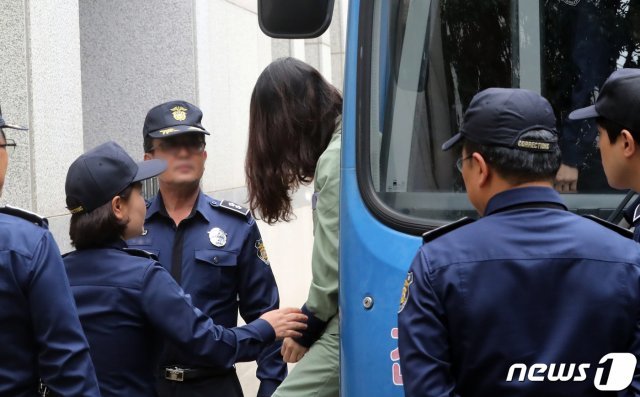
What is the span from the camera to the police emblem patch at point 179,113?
12.8 ft

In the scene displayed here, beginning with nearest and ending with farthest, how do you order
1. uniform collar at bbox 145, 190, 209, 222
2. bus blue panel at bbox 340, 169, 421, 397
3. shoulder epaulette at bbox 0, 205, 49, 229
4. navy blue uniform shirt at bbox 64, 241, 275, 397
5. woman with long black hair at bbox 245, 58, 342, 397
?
shoulder epaulette at bbox 0, 205, 49, 229 < navy blue uniform shirt at bbox 64, 241, 275, 397 < bus blue panel at bbox 340, 169, 421, 397 < woman with long black hair at bbox 245, 58, 342, 397 < uniform collar at bbox 145, 190, 209, 222

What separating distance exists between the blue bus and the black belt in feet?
1.91

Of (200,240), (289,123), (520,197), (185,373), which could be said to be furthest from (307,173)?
(520,197)

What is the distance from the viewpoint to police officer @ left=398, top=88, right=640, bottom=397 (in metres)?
2.11

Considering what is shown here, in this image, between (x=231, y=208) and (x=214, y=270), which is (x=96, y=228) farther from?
(x=231, y=208)

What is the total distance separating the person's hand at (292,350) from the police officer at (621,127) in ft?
4.63

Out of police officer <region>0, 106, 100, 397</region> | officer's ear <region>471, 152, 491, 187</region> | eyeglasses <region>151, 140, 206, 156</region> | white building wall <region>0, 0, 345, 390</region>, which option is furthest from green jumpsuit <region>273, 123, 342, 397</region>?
white building wall <region>0, 0, 345, 390</region>

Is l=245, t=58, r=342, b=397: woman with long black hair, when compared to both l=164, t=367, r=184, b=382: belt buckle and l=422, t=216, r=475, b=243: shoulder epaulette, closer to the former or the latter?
l=164, t=367, r=184, b=382: belt buckle

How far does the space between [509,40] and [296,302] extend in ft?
24.4

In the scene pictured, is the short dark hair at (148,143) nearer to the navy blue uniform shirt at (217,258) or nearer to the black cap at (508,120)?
the navy blue uniform shirt at (217,258)

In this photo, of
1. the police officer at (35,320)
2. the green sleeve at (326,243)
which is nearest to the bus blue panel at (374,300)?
the green sleeve at (326,243)

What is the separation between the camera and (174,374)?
11.7ft

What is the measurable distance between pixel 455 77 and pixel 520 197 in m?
1.13

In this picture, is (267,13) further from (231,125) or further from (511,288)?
(231,125)
